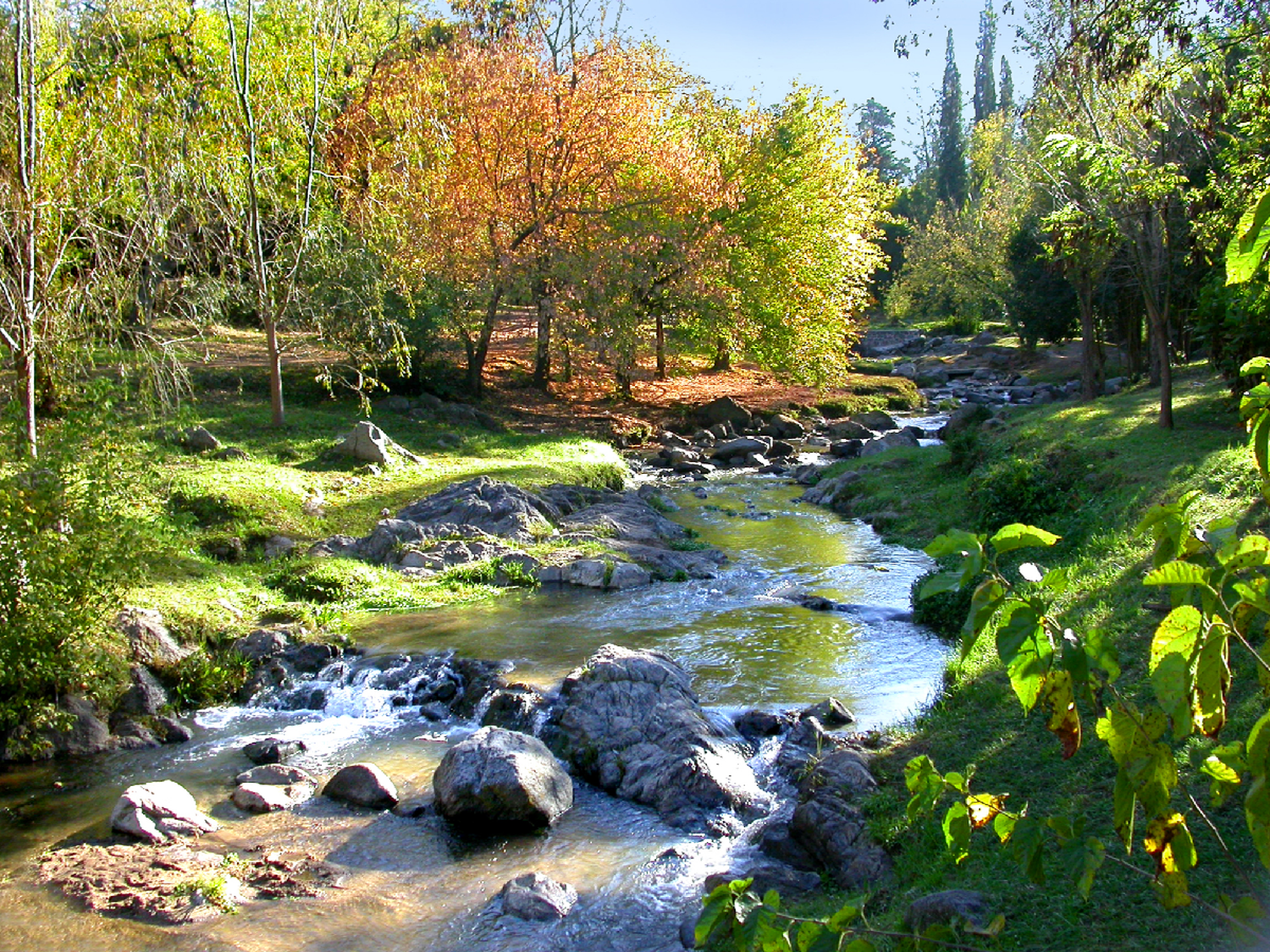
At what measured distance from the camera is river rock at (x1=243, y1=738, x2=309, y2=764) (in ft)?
29.8

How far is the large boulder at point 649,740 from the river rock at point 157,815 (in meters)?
2.98

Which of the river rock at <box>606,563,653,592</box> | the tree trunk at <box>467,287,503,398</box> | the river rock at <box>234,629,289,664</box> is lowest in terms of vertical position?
the river rock at <box>234,629,289,664</box>

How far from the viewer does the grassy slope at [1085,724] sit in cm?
502

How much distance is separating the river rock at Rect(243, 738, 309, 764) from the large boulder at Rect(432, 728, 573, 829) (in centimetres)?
175

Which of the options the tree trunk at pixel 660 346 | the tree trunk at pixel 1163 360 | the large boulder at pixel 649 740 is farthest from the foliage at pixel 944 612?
the tree trunk at pixel 660 346

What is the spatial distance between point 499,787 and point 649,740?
5.02ft

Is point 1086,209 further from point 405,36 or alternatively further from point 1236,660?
A: point 405,36

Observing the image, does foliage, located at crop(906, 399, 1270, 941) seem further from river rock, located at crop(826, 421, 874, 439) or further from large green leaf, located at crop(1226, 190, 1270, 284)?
river rock, located at crop(826, 421, 874, 439)

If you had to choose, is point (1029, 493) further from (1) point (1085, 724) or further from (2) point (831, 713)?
(1) point (1085, 724)

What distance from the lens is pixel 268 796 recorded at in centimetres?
818

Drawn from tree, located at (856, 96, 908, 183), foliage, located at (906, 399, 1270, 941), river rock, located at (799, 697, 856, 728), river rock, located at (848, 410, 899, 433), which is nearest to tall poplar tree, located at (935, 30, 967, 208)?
tree, located at (856, 96, 908, 183)

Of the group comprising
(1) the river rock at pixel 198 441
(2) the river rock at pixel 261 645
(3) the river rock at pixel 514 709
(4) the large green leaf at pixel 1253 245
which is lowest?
(3) the river rock at pixel 514 709

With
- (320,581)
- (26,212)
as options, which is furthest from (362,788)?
(26,212)

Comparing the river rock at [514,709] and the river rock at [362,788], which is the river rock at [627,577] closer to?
the river rock at [514,709]
